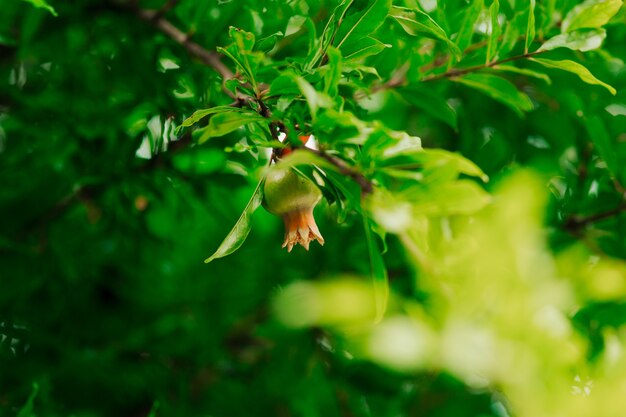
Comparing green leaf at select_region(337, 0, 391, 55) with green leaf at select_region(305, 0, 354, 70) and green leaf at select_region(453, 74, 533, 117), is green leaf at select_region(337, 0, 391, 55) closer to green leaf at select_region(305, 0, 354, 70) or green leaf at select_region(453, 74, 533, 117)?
green leaf at select_region(305, 0, 354, 70)

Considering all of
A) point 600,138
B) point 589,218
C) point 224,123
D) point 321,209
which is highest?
point 224,123

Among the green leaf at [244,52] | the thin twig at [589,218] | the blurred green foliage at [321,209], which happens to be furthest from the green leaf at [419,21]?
the thin twig at [589,218]

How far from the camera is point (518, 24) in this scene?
0.64 meters

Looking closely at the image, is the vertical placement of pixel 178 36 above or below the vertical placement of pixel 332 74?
below

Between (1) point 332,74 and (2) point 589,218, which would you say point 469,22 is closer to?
(1) point 332,74

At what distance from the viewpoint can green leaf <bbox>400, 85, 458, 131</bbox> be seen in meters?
0.71

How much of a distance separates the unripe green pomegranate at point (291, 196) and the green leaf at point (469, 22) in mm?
208

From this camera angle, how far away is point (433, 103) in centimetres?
72

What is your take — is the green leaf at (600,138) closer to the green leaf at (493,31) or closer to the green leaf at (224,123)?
the green leaf at (493,31)

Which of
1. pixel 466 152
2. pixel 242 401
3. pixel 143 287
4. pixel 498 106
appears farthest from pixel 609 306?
pixel 143 287

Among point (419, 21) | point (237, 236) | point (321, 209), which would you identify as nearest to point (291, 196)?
point (237, 236)

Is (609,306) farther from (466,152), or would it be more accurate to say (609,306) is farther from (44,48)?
(44,48)

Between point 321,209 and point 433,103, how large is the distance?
32cm

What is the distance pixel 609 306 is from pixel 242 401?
1.88 ft
